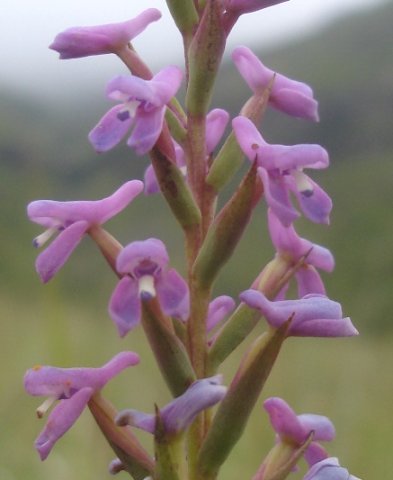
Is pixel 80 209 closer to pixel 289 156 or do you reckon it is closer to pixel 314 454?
pixel 289 156

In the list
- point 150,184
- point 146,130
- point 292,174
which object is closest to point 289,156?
point 292,174

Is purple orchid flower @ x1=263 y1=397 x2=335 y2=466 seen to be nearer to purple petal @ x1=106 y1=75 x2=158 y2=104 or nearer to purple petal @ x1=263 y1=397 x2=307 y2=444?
purple petal @ x1=263 y1=397 x2=307 y2=444

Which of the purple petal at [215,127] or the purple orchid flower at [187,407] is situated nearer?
the purple orchid flower at [187,407]

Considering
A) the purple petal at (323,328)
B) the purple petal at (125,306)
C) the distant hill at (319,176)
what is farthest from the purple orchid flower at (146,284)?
the distant hill at (319,176)

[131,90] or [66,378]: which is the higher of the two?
[131,90]

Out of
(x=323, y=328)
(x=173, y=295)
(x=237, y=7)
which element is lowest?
(x=323, y=328)

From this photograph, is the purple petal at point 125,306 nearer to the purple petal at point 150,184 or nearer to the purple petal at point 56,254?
the purple petal at point 56,254

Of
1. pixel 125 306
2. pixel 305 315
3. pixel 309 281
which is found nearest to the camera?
pixel 125 306

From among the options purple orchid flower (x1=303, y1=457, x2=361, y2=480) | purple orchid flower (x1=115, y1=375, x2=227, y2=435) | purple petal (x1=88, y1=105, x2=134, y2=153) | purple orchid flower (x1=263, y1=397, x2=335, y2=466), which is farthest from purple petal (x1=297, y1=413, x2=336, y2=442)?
purple petal (x1=88, y1=105, x2=134, y2=153)
